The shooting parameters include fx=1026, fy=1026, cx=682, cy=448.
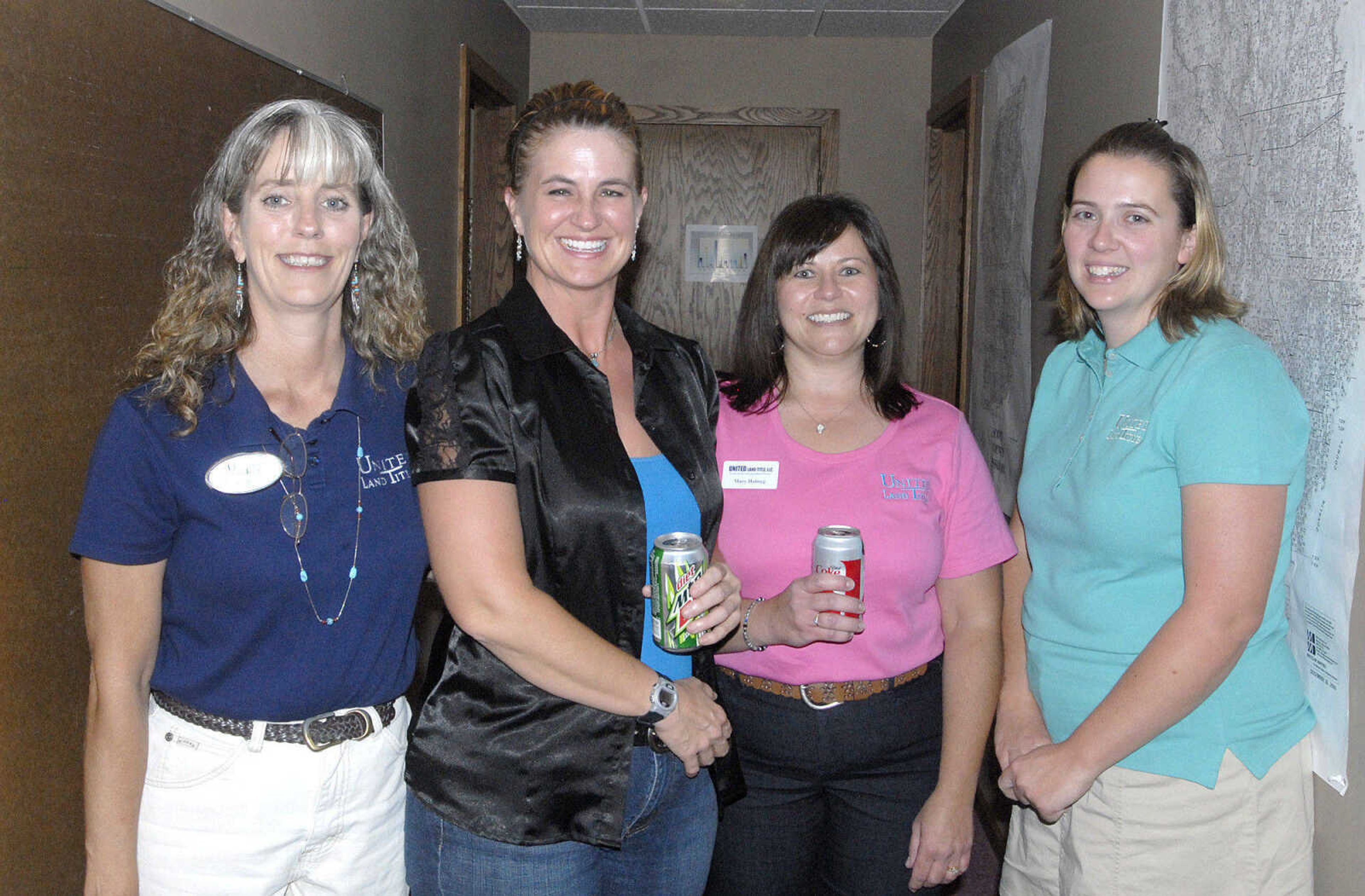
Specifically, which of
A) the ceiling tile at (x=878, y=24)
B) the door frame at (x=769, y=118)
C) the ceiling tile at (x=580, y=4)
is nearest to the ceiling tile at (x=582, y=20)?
the ceiling tile at (x=580, y=4)

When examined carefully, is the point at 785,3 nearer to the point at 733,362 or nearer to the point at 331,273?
the point at 733,362

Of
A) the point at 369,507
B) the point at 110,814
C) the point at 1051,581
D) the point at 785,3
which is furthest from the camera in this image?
the point at 785,3

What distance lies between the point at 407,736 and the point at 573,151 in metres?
0.81

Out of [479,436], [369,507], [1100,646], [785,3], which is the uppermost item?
[785,3]

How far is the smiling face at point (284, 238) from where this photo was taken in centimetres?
131

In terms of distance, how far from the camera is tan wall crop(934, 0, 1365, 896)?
1.31 meters

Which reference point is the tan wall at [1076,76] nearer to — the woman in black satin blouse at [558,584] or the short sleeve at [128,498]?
the woman in black satin blouse at [558,584]

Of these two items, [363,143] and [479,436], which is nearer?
[479,436]

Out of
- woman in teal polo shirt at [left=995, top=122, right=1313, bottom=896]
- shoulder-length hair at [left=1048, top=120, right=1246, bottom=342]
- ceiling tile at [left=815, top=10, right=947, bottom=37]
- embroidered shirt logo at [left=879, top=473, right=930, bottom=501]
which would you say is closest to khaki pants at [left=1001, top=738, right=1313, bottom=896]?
woman in teal polo shirt at [left=995, top=122, right=1313, bottom=896]

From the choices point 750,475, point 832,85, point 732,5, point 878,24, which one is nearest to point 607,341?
point 750,475

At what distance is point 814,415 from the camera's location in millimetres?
1674

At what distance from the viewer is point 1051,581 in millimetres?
1465

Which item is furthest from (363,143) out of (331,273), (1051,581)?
(1051,581)

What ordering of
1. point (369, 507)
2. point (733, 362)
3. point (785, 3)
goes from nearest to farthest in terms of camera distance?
point (369, 507)
point (733, 362)
point (785, 3)
